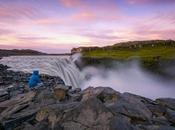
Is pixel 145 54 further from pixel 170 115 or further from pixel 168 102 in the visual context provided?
pixel 170 115

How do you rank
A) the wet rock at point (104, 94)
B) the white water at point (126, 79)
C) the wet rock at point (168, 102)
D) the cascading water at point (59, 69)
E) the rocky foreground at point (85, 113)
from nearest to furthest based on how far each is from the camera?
the rocky foreground at point (85, 113) → the wet rock at point (104, 94) → the wet rock at point (168, 102) → the cascading water at point (59, 69) → the white water at point (126, 79)

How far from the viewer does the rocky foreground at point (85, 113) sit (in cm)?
1290

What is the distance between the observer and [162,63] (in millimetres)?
70812

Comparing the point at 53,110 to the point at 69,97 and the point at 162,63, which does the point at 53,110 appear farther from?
the point at 162,63

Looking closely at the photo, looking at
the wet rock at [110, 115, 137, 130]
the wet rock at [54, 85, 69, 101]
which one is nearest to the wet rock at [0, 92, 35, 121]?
the wet rock at [54, 85, 69, 101]

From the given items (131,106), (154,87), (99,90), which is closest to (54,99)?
(99,90)

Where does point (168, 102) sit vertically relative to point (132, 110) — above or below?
below

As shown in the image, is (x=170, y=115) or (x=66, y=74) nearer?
(x=170, y=115)

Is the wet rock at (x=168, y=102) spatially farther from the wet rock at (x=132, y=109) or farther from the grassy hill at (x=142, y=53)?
the grassy hill at (x=142, y=53)

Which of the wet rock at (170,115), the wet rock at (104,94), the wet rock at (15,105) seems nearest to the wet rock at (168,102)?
the wet rock at (170,115)

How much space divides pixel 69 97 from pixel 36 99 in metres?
1.84

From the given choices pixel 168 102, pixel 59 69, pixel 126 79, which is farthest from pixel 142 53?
pixel 168 102

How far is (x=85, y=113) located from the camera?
13258 mm

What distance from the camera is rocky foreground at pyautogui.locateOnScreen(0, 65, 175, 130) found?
1290 centimetres
